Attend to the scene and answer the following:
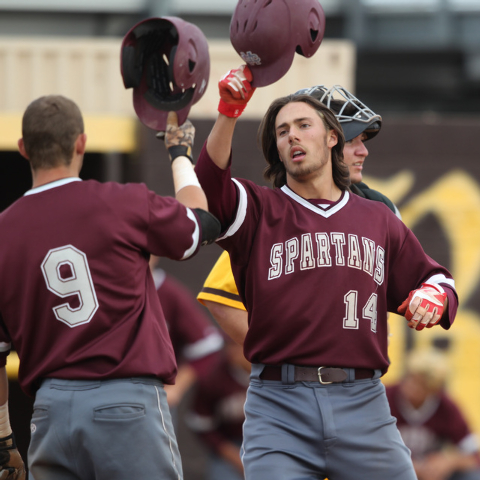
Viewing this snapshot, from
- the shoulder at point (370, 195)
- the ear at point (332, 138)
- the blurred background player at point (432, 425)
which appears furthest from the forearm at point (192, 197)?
the blurred background player at point (432, 425)

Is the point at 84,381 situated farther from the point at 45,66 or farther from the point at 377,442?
the point at 45,66

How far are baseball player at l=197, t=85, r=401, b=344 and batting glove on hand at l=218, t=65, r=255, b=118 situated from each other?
0.73m

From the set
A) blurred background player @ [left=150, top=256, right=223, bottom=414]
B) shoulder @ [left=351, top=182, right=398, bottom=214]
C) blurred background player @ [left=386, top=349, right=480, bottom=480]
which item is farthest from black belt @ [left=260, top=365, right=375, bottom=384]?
blurred background player @ [left=150, top=256, right=223, bottom=414]

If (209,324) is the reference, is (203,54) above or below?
above

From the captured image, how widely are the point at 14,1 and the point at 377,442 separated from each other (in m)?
8.08

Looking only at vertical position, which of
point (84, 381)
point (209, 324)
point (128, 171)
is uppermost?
point (128, 171)

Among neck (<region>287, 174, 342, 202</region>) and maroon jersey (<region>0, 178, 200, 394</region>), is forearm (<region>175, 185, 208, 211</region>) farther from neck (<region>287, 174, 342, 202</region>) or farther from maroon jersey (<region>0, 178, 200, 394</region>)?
neck (<region>287, 174, 342, 202</region>)

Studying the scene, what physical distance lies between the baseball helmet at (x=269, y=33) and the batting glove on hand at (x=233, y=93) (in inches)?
4.7

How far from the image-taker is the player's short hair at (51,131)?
3373 mm

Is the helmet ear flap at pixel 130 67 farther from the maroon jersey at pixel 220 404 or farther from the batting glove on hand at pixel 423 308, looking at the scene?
the maroon jersey at pixel 220 404

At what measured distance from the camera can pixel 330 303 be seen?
145 inches

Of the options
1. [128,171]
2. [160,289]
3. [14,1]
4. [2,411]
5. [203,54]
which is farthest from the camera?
[14,1]

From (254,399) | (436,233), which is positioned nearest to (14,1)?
(436,233)

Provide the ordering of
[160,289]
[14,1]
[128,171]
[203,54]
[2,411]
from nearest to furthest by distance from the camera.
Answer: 1. [2,411]
2. [203,54]
3. [160,289]
4. [128,171]
5. [14,1]
